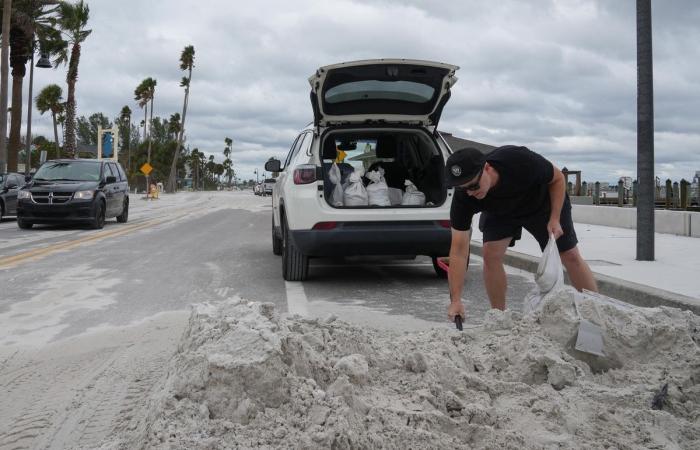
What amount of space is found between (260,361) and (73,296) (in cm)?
438

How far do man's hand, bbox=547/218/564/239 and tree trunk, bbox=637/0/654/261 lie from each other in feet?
Answer: 14.5

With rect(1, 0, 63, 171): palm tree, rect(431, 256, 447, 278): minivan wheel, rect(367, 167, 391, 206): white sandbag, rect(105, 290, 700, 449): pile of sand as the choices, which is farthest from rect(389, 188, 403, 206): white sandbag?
rect(1, 0, 63, 171): palm tree

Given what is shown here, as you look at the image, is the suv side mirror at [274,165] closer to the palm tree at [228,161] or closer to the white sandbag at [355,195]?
the white sandbag at [355,195]

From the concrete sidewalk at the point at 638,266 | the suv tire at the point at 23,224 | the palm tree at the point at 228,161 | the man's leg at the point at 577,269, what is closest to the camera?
the man's leg at the point at 577,269

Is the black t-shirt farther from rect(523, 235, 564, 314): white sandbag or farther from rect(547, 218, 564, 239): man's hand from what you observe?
rect(523, 235, 564, 314): white sandbag

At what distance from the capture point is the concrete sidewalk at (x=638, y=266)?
5.82m

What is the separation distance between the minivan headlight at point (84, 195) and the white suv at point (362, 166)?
868 centimetres

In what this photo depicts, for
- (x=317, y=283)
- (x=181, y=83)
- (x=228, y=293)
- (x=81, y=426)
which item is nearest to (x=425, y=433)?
(x=81, y=426)

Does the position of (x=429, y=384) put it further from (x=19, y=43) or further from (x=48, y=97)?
(x=48, y=97)

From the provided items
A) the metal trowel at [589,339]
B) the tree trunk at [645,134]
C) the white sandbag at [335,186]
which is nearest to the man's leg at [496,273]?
the metal trowel at [589,339]

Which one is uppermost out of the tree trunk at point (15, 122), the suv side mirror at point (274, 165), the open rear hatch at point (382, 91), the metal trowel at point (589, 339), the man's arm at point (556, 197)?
the tree trunk at point (15, 122)

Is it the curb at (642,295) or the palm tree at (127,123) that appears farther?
the palm tree at (127,123)

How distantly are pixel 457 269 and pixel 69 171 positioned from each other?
44.6ft

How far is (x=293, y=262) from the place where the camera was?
715cm
